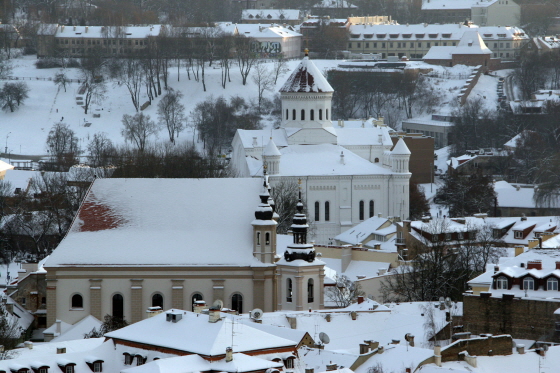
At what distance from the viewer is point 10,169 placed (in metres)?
94.2

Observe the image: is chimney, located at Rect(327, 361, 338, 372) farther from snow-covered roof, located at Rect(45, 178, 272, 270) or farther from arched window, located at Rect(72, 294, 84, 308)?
arched window, located at Rect(72, 294, 84, 308)

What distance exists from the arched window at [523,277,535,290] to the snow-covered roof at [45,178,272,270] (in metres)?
9.63

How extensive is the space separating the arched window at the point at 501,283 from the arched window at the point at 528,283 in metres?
0.54

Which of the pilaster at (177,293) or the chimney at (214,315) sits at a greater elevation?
the chimney at (214,315)

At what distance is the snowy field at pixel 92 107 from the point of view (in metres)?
114

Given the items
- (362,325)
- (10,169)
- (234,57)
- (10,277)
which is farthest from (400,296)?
(234,57)

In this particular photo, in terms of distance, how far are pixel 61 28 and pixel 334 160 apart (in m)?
62.3

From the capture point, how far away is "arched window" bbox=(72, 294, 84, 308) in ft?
179

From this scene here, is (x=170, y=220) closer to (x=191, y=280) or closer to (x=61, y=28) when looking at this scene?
(x=191, y=280)

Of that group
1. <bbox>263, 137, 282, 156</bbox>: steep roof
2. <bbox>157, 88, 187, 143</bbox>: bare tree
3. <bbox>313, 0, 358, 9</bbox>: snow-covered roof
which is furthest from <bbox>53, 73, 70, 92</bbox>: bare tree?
<bbox>313, 0, 358, 9</bbox>: snow-covered roof

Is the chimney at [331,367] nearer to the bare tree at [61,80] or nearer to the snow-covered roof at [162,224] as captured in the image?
the snow-covered roof at [162,224]

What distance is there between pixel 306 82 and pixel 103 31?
183ft

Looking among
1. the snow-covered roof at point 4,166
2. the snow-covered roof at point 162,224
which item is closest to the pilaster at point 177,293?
the snow-covered roof at point 162,224

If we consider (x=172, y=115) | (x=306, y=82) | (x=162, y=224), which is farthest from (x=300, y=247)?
(x=172, y=115)
